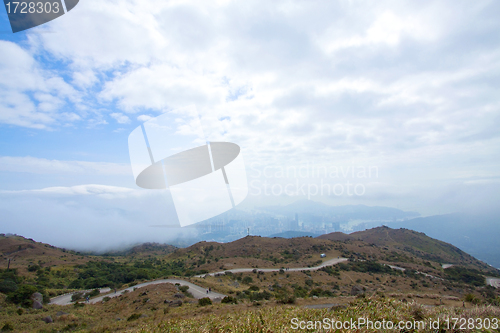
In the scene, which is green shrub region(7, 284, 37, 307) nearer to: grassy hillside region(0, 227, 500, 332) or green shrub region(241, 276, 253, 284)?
grassy hillside region(0, 227, 500, 332)

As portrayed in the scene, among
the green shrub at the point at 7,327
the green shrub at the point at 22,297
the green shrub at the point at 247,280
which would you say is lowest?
the green shrub at the point at 247,280

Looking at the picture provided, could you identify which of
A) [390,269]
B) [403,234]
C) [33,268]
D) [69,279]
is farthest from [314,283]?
[403,234]

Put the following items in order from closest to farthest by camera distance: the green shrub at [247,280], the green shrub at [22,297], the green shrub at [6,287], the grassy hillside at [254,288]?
the grassy hillside at [254,288] < the green shrub at [22,297] < the green shrub at [6,287] < the green shrub at [247,280]

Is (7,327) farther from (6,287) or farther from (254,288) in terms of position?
(254,288)

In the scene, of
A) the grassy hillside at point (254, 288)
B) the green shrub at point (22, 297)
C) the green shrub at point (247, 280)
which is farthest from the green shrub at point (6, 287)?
the green shrub at point (247, 280)

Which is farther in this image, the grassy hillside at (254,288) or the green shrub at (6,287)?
the green shrub at (6,287)

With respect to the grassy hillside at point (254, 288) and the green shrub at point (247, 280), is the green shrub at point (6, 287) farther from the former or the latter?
the green shrub at point (247, 280)

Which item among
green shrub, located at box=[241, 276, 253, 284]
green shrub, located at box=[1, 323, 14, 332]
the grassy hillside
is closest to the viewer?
the grassy hillside

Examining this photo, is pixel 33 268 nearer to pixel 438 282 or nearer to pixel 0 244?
pixel 0 244

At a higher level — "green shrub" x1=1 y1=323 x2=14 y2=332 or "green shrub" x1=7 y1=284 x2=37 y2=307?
"green shrub" x1=1 y1=323 x2=14 y2=332

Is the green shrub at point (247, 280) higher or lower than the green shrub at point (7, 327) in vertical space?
lower

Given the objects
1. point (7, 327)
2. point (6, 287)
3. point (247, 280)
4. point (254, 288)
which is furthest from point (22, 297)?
point (247, 280)

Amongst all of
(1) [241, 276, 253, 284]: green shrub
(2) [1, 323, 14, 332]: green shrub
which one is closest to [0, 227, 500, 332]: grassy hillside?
(1) [241, 276, 253, 284]: green shrub

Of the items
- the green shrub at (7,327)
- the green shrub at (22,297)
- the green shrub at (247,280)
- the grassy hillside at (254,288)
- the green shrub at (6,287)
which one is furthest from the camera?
the green shrub at (247,280)
